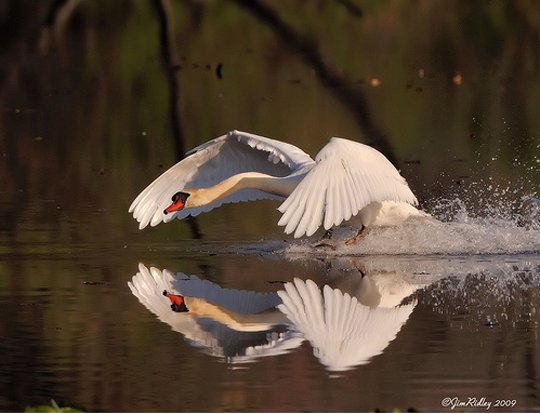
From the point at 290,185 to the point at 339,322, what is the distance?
9.67ft

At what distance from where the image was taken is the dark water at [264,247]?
788 centimetres

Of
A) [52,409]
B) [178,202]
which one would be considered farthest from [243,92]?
[52,409]

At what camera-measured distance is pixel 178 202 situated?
466 inches

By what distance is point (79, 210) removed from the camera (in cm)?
1420

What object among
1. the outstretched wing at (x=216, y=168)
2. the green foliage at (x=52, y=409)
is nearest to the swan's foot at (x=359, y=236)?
the outstretched wing at (x=216, y=168)

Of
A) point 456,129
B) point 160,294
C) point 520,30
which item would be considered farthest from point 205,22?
point 160,294

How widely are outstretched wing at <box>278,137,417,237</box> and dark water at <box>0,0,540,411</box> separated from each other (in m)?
0.43

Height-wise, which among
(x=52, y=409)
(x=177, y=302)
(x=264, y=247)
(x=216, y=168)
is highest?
(x=216, y=168)

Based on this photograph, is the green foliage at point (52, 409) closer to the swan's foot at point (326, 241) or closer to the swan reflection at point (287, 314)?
the swan reflection at point (287, 314)

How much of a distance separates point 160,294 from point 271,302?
83 cm

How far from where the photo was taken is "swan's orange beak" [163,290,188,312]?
980 cm

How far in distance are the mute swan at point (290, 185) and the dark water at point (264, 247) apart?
9.7 inches

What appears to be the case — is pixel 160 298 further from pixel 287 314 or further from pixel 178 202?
pixel 178 202

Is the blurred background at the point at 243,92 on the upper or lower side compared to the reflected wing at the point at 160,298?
upper
